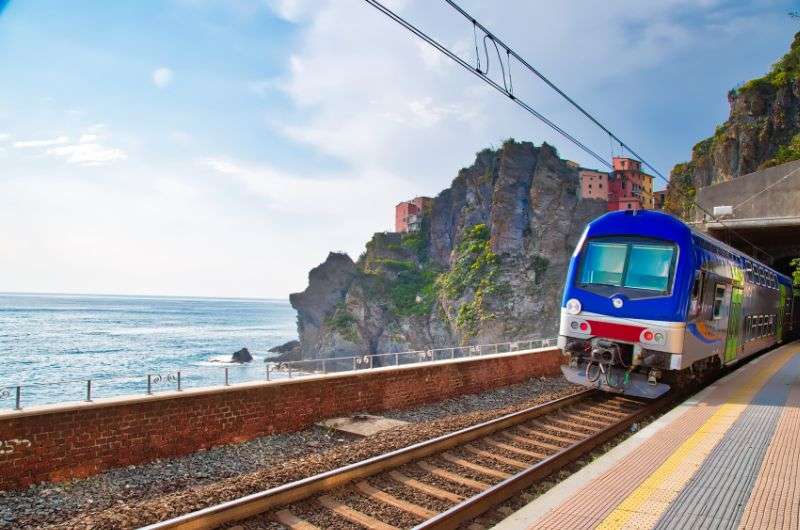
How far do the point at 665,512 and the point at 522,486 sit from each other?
1.97m

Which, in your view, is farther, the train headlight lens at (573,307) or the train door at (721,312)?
the train door at (721,312)

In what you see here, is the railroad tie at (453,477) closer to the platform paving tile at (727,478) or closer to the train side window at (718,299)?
the platform paving tile at (727,478)

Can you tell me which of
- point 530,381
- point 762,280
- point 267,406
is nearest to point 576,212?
point 762,280

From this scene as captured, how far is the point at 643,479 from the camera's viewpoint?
5.88 meters

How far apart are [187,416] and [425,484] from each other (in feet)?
15.6

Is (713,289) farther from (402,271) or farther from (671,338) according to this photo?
(402,271)

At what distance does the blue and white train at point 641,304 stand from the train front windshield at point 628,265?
0.02m

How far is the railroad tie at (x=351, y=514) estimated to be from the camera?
541 cm

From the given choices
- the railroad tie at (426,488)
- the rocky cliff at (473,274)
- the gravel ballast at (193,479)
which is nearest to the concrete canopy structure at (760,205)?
the gravel ballast at (193,479)

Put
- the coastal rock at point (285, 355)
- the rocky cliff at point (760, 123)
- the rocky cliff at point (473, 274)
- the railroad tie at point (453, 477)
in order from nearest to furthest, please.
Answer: the railroad tie at point (453, 477), the rocky cliff at point (760, 123), the rocky cliff at point (473, 274), the coastal rock at point (285, 355)

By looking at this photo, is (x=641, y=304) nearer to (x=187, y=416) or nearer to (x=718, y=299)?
(x=718, y=299)

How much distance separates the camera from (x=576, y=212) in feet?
271

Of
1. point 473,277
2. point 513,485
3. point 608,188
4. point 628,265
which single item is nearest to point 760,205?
point 628,265

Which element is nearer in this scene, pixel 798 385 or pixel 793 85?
pixel 798 385
